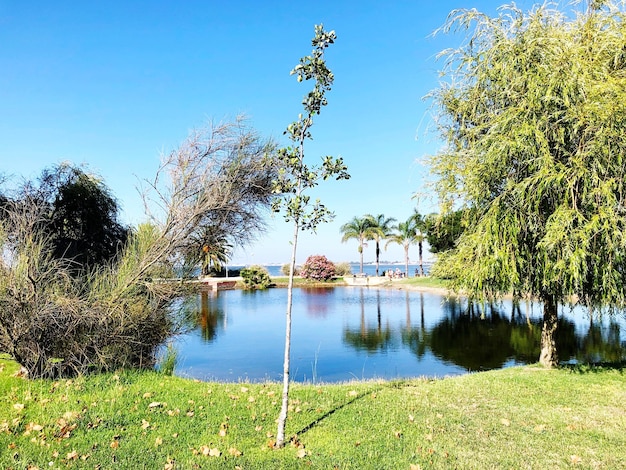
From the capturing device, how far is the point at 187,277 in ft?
28.9

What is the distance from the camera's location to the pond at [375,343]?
40.9 feet

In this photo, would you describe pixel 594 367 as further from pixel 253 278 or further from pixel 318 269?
pixel 318 269

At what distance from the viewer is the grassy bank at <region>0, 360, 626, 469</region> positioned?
447 centimetres

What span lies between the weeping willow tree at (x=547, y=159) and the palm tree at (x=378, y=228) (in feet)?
149

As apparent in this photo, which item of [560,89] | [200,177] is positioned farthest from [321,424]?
[560,89]

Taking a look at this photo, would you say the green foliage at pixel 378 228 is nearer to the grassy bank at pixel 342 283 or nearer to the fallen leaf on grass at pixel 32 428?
the grassy bank at pixel 342 283

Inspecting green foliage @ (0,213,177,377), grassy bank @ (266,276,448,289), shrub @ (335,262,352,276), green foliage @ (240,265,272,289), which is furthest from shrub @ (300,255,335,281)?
green foliage @ (0,213,177,377)

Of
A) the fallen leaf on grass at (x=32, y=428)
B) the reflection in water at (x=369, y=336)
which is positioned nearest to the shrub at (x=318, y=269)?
the reflection in water at (x=369, y=336)

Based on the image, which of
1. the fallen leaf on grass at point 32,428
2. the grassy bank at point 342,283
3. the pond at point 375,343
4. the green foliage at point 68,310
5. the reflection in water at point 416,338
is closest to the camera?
the fallen leaf on grass at point 32,428

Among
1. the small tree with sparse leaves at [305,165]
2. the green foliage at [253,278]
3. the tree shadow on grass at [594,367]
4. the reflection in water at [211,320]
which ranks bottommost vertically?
the reflection in water at [211,320]

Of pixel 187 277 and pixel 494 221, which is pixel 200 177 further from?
pixel 494 221

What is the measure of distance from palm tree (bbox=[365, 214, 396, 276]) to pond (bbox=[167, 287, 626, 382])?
2728 cm

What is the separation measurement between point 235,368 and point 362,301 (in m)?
20.8

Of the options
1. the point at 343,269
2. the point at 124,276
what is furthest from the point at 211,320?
the point at 343,269
